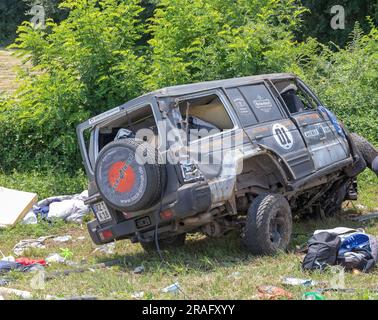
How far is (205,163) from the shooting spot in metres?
7.61

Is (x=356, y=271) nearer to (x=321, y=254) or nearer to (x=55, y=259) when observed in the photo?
(x=321, y=254)

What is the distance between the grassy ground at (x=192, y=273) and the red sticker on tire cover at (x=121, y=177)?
902 millimetres

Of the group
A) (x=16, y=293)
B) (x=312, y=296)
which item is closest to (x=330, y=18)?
(x=312, y=296)

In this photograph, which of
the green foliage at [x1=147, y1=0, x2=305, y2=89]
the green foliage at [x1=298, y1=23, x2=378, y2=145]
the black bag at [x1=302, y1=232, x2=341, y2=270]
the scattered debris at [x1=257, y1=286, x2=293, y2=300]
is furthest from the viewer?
the green foliage at [x1=298, y1=23, x2=378, y2=145]

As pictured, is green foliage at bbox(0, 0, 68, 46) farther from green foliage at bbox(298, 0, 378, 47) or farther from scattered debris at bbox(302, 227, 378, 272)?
scattered debris at bbox(302, 227, 378, 272)

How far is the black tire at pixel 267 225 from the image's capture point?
779cm

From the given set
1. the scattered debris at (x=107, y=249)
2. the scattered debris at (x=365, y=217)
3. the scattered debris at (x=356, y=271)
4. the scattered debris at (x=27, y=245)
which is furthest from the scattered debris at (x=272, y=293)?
the scattered debris at (x=365, y=217)

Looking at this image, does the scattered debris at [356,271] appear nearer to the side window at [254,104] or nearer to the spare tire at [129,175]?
the spare tire at [129,175]

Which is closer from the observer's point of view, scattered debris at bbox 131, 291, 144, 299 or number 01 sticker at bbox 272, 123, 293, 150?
scattered debris at bbox 131, 291, 144, 299

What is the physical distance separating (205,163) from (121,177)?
89 cm

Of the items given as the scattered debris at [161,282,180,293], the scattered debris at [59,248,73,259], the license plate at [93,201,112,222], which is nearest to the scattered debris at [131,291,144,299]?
the scattered debris at [161,282,180,293]

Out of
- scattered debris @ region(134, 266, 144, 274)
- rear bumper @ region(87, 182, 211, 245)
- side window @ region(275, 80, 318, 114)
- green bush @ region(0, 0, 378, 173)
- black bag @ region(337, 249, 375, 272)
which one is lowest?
black bag @ region(337, 249, 375, 272)

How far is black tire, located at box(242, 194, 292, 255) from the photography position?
7.79 meters

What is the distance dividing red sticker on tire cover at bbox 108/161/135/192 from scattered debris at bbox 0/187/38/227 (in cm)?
331
